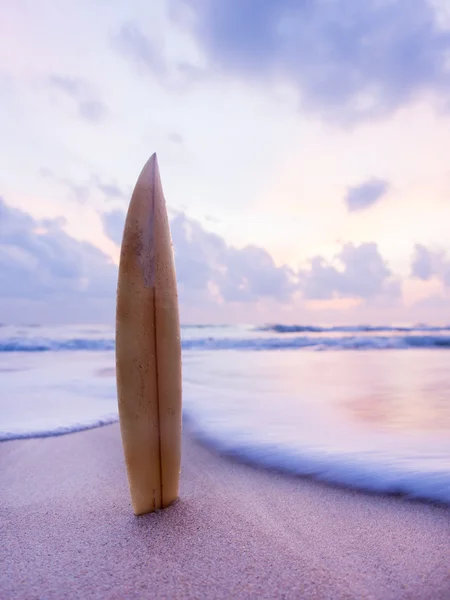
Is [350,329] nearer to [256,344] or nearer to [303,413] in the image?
[256,344]

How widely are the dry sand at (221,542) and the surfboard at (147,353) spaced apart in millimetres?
207

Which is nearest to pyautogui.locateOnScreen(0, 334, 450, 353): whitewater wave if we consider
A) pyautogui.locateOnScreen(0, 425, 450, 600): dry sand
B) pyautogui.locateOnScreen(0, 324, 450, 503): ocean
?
pyautogui.locateOnScreen(0, 324, 450, 503): ocean

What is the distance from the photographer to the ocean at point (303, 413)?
2.51 meters

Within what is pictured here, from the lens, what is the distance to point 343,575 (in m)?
1.41

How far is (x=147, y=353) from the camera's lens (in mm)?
1871

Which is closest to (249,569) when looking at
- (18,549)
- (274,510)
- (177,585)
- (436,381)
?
(177,585)

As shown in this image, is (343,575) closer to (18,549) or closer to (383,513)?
(383,513)

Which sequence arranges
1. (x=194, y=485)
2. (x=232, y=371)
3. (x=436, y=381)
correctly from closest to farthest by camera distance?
(x=194, y=485), (x=436, y=381), (x=232, y=371)

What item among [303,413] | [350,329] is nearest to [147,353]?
[303,413]

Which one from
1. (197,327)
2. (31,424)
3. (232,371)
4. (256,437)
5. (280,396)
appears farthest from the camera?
(197,327)

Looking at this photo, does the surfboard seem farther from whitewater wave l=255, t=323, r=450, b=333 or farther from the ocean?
whitewater wave l=255, t=323, r=450, b=333

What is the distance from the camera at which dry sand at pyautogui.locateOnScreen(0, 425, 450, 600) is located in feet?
4.45

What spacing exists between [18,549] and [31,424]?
243 centimetres

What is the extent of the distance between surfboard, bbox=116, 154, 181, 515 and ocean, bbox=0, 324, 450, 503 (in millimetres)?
989
